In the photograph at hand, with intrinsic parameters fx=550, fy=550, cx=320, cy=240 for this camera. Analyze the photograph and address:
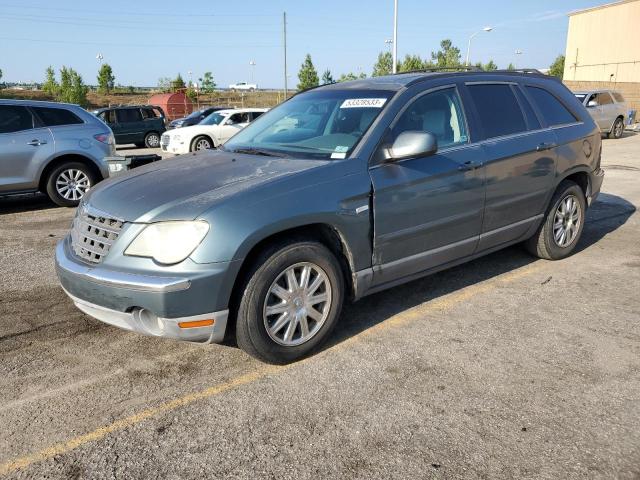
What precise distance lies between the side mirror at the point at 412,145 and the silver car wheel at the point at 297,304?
0.94 m

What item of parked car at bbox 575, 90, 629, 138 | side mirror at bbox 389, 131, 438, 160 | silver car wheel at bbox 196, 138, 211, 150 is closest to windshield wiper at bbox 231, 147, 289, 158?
side mirror at bbox 389, 131, 438, 160

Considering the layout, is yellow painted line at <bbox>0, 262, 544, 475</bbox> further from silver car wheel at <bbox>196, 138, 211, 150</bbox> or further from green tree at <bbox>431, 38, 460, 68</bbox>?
green tree at <bbox>431, 38, 460, 68</bbox>

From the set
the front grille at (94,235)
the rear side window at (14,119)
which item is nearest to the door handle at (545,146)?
the front grille at (94,235)

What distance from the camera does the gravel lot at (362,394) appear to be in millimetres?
2496

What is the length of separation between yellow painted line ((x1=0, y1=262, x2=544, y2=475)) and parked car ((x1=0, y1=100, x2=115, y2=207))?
567cm

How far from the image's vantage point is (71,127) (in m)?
8.36

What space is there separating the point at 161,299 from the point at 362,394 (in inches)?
47.4

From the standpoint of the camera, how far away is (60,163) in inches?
325

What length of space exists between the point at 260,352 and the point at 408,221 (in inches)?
52.9

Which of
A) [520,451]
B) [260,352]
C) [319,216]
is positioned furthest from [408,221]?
[520,451]

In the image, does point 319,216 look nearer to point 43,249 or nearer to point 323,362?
point 323,362

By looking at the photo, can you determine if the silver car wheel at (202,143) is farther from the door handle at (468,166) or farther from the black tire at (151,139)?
the door handle at (468,166)

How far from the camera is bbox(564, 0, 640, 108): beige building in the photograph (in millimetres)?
46969

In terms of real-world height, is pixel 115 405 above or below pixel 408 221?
below
